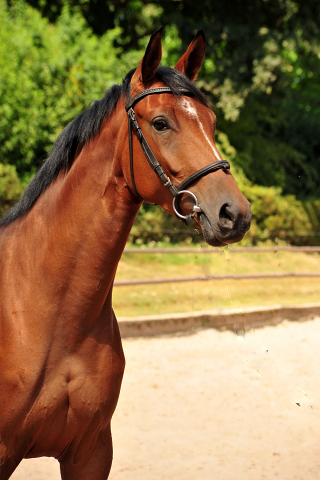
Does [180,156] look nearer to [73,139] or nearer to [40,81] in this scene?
[73,139]

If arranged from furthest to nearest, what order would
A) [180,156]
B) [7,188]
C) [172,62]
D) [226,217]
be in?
[172,62] < [7,188] < [180,156] < [226,217]

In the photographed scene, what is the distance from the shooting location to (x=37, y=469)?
370 cm

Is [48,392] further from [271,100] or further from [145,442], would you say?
[271,100]

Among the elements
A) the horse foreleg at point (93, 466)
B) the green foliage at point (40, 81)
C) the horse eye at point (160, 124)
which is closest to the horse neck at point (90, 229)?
the horse eye at point (160, 124)

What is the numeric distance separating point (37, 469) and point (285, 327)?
7.53 ft

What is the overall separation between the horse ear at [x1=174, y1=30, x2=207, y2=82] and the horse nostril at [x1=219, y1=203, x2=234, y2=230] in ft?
2.52

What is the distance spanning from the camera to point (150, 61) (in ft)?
6.48

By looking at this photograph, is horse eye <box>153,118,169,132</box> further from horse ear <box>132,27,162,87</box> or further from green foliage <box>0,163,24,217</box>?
green foliage <box>0,163,24,217</box>

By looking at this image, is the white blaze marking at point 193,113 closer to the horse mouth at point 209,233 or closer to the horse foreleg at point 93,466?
the horse mouth at point 209,233

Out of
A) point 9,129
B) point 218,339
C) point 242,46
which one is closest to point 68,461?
point 218,339

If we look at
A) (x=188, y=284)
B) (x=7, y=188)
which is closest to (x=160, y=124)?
(x=188, y=284)

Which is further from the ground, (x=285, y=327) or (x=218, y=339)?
(x=285, y=327)

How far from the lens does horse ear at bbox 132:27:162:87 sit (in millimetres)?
1921

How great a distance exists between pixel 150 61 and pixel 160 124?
10.9 inches
